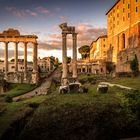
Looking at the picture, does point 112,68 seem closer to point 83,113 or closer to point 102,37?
point 102,37

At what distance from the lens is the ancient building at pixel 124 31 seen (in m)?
57.5

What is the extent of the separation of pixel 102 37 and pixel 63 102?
205 ft

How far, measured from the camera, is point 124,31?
221 ft

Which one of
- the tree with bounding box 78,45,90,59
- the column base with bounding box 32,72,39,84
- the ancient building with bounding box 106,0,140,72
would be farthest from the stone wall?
the tree with bounding box 78,45,90,59

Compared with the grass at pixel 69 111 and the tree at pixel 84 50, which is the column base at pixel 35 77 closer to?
the grass at pixel 69 111

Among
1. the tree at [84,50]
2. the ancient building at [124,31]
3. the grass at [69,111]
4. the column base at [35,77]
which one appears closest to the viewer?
the grass at [69,111]

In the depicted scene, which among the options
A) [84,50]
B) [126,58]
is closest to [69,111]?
[126,58]

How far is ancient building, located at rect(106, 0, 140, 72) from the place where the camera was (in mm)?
57469

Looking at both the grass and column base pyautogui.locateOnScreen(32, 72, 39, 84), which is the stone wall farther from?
the grass

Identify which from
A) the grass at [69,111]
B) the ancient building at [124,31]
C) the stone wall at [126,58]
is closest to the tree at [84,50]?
the ancient building at [124,31]

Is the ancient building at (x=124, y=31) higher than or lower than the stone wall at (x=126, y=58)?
higher

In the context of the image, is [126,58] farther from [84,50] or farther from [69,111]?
[84,50]

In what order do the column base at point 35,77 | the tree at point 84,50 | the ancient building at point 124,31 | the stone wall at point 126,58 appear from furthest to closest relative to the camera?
the tree at point 84,50 → the ancient building at point 124,31 → the column base at point 35,77 → the stone wall at point 126,58

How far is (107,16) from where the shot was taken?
268ft
